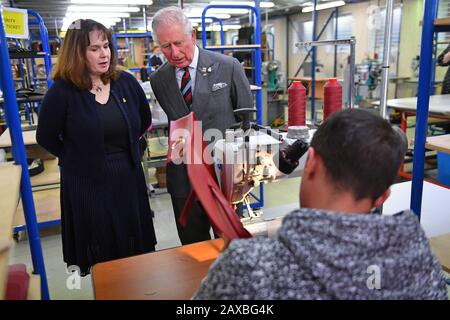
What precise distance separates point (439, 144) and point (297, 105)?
623 mm

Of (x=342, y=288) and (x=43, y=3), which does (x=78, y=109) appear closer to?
(x=342, y=288)

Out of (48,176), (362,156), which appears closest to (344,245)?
(362,156)

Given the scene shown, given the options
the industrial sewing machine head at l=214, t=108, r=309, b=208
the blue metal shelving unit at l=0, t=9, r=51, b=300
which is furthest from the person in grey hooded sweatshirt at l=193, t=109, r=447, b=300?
the blue metal shelving unit at l=0, t=9, r=51, b=300

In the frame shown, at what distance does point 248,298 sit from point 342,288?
0.18 meters

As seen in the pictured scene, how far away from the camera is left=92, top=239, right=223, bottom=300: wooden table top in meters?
1.14

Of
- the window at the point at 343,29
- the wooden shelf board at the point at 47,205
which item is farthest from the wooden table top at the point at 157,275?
the window at the point at 343,29

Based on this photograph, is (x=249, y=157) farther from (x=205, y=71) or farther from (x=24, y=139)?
(x=24, y=139)

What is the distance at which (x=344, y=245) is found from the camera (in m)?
0.70

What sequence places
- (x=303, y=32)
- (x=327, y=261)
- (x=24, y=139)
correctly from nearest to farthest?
1. (x=327, y=261)
2. (x=24, y=139)
3. (x=303, y=32)

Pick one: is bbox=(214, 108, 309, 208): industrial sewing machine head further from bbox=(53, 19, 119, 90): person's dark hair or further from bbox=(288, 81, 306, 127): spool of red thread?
bbox=(53, 19, 119, 90): person's dark hair

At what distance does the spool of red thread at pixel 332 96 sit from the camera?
1765 millimetres

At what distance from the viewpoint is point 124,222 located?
1937 mm

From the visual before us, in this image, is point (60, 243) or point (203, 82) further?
point (60, 243)
